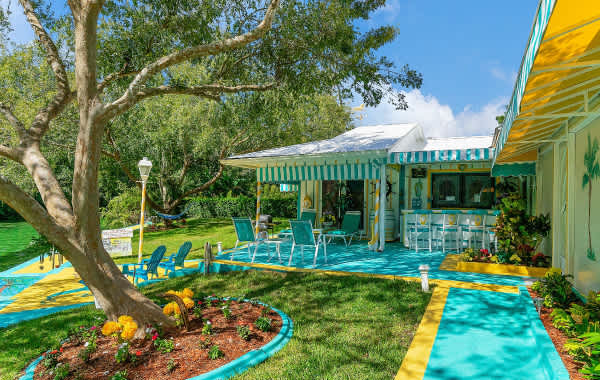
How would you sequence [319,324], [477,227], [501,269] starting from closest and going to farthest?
1. [319,324]
2. [501,269]
3. [477,227]

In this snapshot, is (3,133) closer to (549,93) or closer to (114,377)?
(114,377)

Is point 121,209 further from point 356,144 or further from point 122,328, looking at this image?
point 122,328

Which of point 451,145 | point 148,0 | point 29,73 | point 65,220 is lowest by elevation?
point 65,220

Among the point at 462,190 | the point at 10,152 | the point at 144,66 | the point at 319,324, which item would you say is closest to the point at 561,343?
the point at 319,324

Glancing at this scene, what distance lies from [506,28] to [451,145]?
525 centimetres

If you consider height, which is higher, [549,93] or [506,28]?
[506,28]

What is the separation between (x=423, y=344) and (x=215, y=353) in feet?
7.53

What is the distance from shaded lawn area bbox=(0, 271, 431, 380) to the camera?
354 centimetres

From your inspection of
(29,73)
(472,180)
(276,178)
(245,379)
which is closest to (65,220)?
(245,379)

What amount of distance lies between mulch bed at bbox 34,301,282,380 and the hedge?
20640mm

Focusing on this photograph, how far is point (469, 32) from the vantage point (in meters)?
15.1

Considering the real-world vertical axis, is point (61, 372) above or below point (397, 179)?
below

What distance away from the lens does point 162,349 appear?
12.2 feet

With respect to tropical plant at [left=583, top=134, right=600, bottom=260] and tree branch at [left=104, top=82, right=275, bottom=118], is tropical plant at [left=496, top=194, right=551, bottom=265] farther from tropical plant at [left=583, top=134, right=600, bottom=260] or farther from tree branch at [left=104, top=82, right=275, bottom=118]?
tree branch at [left=104, top=82, right=275, bottom=118]
